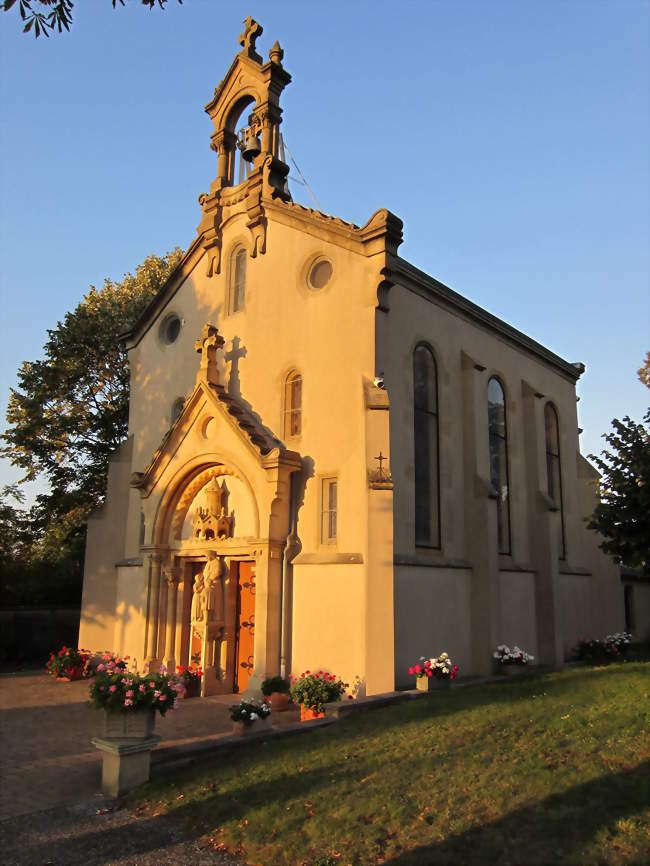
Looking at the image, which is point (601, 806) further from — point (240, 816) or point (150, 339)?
point (150, 339)

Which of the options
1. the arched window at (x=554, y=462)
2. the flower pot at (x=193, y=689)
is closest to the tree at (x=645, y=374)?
the arched window at (x=554, y=462)

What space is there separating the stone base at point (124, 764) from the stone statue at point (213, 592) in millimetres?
6773

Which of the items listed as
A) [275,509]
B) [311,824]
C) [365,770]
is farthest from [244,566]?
[311,824]

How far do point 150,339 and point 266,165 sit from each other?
594 centimetres

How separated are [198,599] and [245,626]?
125 centimetres

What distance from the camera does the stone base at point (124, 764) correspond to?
807 cm

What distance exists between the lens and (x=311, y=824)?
660cm

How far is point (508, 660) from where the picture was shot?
1543 cm

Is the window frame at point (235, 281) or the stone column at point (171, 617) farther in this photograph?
the window frame at point (235, 281)

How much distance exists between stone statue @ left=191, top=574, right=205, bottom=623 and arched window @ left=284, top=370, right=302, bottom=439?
3.89m

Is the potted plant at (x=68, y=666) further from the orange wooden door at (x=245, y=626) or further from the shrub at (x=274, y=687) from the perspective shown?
the shrub at (x=274, y=687)

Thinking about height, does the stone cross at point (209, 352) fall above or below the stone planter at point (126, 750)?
above

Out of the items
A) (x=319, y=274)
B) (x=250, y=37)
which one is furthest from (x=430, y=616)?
(x=250, y=37)

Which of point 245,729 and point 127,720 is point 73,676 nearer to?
point 245,729
